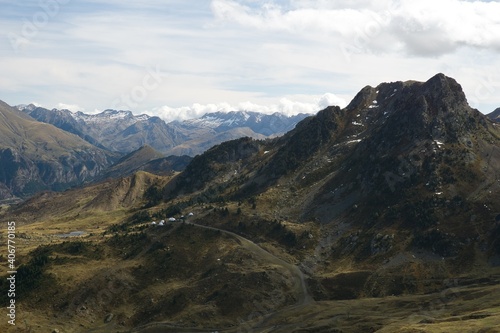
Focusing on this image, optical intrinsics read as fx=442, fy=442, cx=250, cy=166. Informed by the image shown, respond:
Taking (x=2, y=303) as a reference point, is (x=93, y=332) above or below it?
below

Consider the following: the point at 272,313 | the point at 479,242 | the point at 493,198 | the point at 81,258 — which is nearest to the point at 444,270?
the point at 479,242

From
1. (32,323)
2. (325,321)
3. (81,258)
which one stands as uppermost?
(81,258)

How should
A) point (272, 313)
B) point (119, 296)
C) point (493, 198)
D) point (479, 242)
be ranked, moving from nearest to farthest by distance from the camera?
point (272, 313)
point (119, 296)
point (479, 242)
point (493, 198)

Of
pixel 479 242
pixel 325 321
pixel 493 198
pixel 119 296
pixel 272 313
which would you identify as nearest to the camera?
pixel 325 321

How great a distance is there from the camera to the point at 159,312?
155 meters

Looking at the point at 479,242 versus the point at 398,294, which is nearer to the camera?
the point at 398,294

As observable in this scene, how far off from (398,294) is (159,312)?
84607 mm

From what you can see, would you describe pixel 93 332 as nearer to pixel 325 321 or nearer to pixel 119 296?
pixel 119 296

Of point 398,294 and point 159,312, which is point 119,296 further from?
point 398,294

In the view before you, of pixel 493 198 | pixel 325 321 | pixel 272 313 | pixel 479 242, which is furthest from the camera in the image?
pixel 493 198

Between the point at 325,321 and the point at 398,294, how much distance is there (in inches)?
1353

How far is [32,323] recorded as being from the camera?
141 meters

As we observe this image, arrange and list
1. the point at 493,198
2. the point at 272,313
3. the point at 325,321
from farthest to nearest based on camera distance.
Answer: the point at 493,198 < the point at 272,313 < the point at 325,321

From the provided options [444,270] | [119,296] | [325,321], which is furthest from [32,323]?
[444,270]
